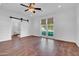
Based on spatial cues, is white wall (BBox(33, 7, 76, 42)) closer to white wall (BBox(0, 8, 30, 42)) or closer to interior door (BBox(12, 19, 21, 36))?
interior door (BBox(12, 19, 21, 36))

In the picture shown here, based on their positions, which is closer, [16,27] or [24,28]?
[16,27]

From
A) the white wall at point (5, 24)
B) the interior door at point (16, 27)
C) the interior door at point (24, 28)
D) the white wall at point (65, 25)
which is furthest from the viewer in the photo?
the white wall at point (65, 25)

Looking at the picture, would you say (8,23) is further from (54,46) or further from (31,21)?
(54,46)

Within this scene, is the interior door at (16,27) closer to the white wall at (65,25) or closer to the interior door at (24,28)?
the interior door at (24,28)

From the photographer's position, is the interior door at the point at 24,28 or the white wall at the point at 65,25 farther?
the white wall at the point at 65,25

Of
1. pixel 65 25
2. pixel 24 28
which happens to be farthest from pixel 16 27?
pixel 65 25

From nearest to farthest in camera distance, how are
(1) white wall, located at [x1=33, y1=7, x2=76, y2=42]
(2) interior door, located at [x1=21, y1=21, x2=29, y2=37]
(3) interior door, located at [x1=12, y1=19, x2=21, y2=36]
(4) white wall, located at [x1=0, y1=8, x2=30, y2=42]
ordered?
(4) white wall, located at [x1=0, y1=8, x2=30, y2=42]
(3) interior door, located at [x1=12, y1=19, x2=21, y2=36]
(2) interior door, located at [x1=21, y1=21, x2=29, y2=37]
(1) white wall, located at [x1=33, y1=7, x2=76, y2=42]

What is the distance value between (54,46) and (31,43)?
1041 mm

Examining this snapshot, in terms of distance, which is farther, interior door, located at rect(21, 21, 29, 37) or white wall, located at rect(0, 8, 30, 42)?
interior door, located at rect(21, 21, 29, 37)

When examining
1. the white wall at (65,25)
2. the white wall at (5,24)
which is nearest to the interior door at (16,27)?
the white wall at (5,24)

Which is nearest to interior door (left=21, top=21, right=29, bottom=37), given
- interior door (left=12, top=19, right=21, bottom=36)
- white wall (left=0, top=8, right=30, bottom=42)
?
white wall (left=0, top=8, right=30, bottom=42)

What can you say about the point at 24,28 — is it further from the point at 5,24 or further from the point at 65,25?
the point at 65,25

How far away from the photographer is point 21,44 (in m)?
3.43

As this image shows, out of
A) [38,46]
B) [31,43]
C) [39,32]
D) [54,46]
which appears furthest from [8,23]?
[54,46]
